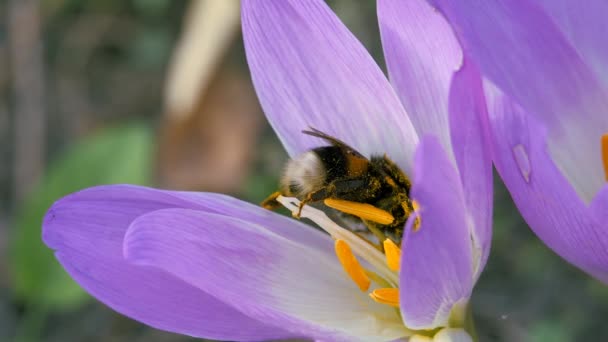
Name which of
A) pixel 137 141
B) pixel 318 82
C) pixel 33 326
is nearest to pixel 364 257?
pixel 318 82

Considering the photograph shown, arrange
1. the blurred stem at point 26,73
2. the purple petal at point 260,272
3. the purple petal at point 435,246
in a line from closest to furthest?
the purple petal at point 435,246
the purple petal at point 260,272
the blurred stem at point 26,73

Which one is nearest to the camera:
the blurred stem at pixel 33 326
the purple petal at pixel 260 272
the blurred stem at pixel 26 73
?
the purple petal at pixel 260 272

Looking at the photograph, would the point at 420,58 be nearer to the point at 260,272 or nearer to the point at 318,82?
the point at 318,82

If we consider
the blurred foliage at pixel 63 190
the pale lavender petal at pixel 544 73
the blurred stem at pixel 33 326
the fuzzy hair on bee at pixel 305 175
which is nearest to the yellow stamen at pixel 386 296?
the fuzzy hair on bee at pixel 305 175

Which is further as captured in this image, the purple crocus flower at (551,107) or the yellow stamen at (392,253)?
the yellow stamen at (392,253)

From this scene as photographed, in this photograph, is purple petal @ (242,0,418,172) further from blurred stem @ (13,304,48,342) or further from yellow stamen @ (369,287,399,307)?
blurred stem @ (13,304,48,342)

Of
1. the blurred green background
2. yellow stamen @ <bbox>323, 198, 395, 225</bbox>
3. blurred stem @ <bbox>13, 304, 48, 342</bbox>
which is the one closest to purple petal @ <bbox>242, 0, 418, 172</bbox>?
yellow stamen @ <bbox>323, 198, 395, 225</bbox>

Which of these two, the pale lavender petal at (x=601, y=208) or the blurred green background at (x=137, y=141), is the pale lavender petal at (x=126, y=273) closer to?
the pale lavender petal at (x=601, y=208)

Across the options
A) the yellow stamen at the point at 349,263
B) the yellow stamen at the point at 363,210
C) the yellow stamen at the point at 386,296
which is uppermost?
the yellow stamen at the point at 363,210

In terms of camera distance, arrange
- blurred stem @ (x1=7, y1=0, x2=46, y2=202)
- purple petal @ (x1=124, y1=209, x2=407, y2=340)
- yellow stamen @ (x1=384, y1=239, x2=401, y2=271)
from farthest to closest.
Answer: blurred stem @ (x1=7, y1=0, x2=46, y2=202)
yellow stamen @ (x1=384, y1=239, x2=401, y2=271)
purple petal @ (x1=124, y1=209, x2=407, y2=340)
